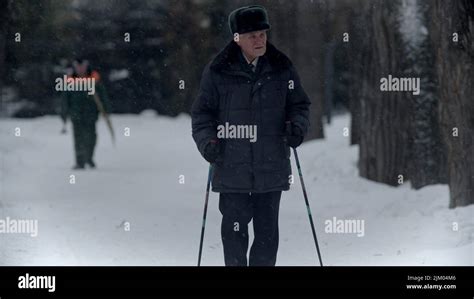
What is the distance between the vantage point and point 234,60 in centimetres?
768

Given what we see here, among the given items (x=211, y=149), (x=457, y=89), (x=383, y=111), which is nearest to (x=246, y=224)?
(x=211, y=149)

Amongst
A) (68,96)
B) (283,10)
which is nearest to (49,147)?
(68,96)

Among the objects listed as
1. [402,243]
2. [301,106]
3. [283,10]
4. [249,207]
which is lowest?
[402,243]

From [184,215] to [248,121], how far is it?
4.26 meters

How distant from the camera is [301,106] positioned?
777cm

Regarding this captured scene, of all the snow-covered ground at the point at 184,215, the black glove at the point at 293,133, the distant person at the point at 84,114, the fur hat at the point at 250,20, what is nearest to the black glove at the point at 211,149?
the black glove at the point at 293,133

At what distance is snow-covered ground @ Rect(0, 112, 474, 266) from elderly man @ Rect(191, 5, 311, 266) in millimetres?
1500

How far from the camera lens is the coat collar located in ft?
25.1

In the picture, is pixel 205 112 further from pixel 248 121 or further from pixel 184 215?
pixel 184 215

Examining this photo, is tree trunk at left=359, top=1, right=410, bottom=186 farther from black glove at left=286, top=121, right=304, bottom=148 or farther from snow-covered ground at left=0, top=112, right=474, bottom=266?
black glove at left=286, top=121, right=304, bottom=148

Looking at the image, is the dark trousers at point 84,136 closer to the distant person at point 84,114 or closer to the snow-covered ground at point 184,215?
the distant person at point 84,114

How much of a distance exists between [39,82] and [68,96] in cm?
1258
